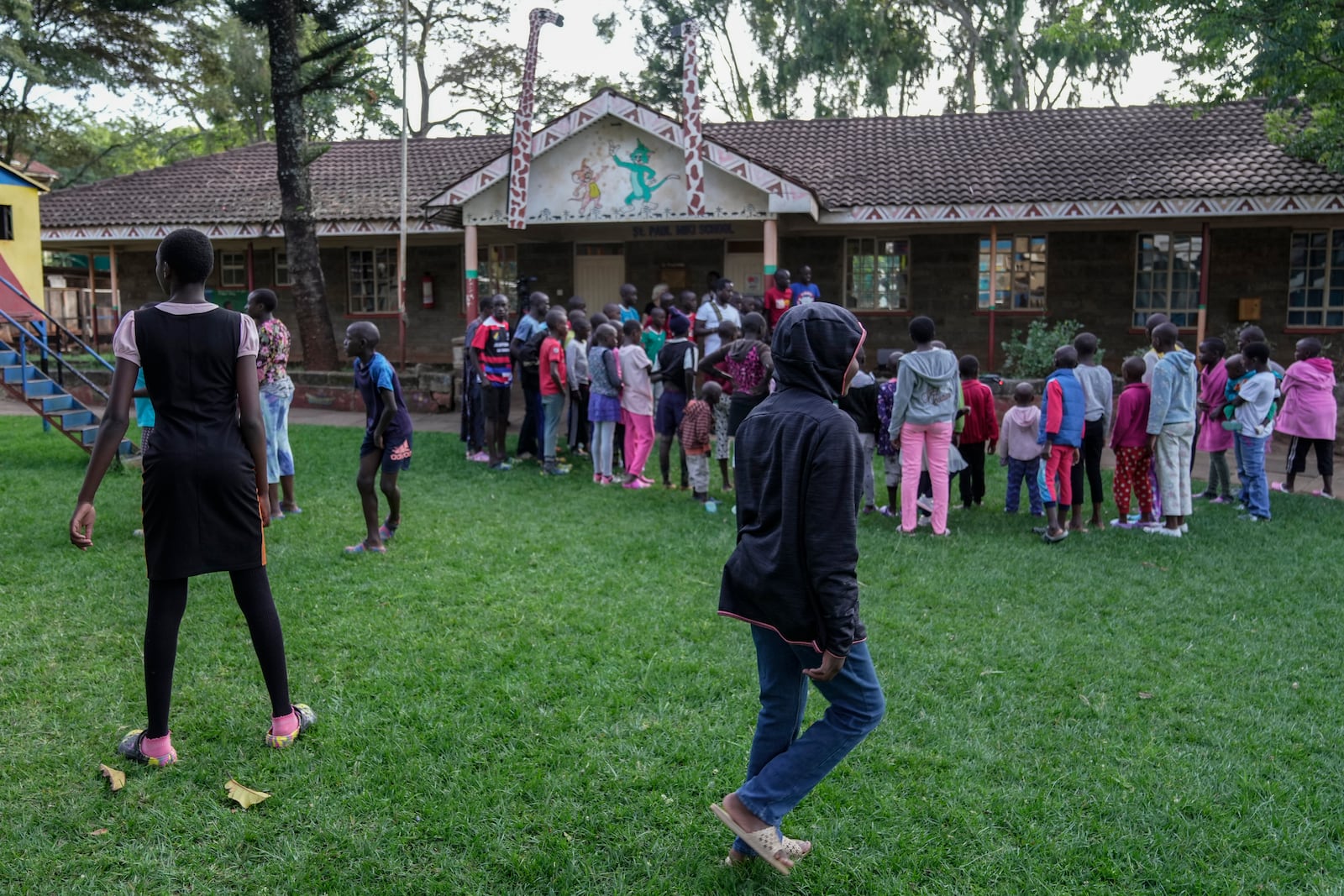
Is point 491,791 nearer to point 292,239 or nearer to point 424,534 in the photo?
point 424,534

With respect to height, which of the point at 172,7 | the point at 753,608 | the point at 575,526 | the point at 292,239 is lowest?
the point at 575,526

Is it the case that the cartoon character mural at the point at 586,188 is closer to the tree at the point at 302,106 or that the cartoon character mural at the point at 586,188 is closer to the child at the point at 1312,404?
the tree at the point at 302,106

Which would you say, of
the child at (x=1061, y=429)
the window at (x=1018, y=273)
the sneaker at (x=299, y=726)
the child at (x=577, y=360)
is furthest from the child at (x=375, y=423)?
the window at (x=1018, y=273)

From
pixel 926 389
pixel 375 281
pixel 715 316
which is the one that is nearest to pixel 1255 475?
pixel 926 389

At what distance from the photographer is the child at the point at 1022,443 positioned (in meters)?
8.34

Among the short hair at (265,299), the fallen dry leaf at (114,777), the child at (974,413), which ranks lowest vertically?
the fallen dry leaf at (114,777)

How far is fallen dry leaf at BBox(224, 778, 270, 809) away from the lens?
3639 millimetres

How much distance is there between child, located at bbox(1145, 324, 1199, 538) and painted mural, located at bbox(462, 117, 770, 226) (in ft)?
26.2

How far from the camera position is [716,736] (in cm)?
424

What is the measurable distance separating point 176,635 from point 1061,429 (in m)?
6.63

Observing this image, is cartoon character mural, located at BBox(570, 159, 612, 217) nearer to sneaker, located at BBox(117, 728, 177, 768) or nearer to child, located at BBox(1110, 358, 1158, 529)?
child, located at BBox(1110, 358, 1158, 529)

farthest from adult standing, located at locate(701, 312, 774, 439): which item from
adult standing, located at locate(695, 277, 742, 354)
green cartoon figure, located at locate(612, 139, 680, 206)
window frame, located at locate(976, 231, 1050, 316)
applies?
window frame, located at locate(976, 231, 1050, 316)

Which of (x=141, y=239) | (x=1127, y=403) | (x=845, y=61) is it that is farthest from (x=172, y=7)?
(x=1127, y=403)

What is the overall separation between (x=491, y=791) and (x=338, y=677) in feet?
4.88
